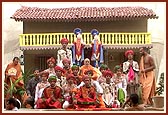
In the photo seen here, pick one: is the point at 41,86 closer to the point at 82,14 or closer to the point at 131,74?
the point at 131,74

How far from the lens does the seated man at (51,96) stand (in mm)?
12898

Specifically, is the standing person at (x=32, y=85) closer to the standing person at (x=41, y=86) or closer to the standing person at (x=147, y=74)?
the standing person at (x=41, y=86)

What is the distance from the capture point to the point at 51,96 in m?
12.9

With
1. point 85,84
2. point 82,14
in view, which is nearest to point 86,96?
point 85,84

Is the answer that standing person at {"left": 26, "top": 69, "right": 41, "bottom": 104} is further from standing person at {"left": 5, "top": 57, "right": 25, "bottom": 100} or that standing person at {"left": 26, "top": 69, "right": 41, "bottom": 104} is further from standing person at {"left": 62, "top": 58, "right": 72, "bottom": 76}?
standing person at {"left": 62, "top": 58, "right": 72, "bottom": 76}

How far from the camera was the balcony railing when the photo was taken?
64.0 feet

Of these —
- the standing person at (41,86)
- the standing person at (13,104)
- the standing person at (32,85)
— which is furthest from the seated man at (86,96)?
the standing person at (32,85)

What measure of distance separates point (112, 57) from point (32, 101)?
6035mm

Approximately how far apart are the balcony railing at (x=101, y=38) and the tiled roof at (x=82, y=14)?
495mm

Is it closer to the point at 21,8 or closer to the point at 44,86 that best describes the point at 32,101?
the point at 44,86

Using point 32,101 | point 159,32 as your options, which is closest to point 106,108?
point 32,101

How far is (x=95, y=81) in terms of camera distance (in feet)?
43.6

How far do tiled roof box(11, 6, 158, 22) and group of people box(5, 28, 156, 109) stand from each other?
3.98 metres

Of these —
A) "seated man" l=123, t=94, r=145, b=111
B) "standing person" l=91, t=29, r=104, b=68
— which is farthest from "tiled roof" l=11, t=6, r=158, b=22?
"seated man" l=123, t=94, r=145, b=111
